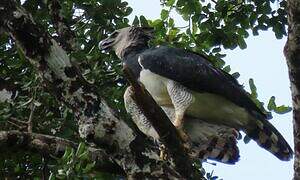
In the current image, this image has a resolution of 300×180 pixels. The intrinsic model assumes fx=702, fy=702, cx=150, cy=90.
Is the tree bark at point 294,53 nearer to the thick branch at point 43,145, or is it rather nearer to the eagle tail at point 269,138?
the thick branch at point 43,145

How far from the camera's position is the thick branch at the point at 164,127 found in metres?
3.54

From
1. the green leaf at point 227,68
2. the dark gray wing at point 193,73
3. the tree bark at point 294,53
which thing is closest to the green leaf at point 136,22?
the dark gray wing at point 193,73

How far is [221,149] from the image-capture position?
4793mm

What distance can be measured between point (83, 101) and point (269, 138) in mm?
1642

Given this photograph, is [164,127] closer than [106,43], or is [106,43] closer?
[164,127]

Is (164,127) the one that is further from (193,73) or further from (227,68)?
(227,68)

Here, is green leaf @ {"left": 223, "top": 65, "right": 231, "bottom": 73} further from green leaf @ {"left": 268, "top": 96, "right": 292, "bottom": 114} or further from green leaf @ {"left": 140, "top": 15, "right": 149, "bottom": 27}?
green leaf @ {"left": 140, "top": 15, "right": 149, "bottom": 27}

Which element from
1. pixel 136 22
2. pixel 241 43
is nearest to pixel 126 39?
pixel 136 22

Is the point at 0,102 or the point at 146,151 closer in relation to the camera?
the point at 146,151

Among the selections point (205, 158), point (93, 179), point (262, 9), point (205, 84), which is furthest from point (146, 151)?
point (262, 9)

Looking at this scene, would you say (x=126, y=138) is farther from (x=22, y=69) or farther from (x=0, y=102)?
(x=22, y=69)

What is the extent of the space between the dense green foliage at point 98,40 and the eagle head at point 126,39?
10cm

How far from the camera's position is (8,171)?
4652 mm

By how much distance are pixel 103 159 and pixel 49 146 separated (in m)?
0.30
